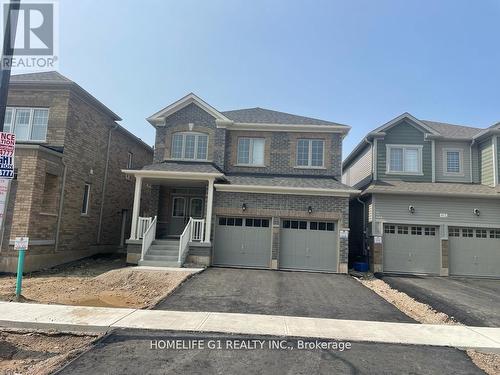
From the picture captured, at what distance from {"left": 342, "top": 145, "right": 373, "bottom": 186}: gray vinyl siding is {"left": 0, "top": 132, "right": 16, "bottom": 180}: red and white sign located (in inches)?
601

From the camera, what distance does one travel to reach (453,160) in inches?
685

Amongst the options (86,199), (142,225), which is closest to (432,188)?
(142,225)

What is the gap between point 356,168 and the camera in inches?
827

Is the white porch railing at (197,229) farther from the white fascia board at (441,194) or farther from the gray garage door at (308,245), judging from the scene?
the white fascia board at (441,194)

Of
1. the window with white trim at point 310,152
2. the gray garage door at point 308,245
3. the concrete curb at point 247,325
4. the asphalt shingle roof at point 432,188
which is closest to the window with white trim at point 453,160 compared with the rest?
the asphalt shingle roof at point 432,188

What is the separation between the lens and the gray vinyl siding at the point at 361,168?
18158 millimetres

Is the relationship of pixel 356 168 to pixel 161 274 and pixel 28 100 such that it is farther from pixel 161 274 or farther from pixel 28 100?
pixel 28 100

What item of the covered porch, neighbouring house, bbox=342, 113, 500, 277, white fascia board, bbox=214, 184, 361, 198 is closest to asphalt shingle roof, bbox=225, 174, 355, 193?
white fascia board, bbox=214, 184, 361, 198

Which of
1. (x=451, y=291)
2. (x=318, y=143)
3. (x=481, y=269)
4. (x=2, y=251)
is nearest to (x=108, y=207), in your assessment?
(x=2, y=251)

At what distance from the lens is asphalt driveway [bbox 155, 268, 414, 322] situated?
325 inches

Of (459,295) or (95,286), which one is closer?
(95,286)

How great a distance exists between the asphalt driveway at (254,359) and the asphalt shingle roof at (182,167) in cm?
993

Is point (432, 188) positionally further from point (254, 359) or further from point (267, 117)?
point (254, 359)

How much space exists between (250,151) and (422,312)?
1071 centimetres
